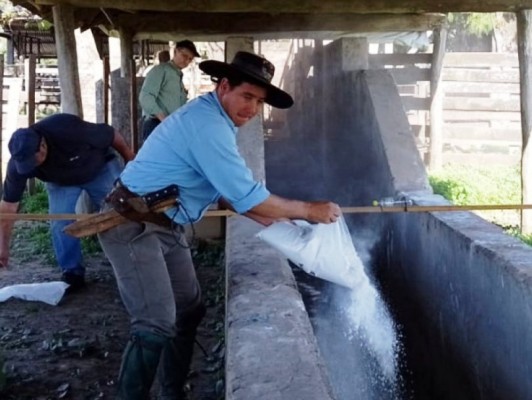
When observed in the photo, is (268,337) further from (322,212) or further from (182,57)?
(182,57)

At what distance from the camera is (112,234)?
3689mm

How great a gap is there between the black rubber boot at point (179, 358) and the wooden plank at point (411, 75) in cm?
784

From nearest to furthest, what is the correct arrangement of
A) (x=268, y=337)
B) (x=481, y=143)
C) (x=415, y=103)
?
(x=268, y=337)
(x=415, y=103)
(x=481, y=143)

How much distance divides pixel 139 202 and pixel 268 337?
0.90m

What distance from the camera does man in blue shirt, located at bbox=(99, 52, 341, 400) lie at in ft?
10.8

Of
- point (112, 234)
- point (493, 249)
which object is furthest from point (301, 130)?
point (112, 234)

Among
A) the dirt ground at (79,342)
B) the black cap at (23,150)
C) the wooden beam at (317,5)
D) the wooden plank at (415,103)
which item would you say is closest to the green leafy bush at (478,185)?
the wooden plank at (415,103)

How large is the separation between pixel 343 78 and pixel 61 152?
185 inches

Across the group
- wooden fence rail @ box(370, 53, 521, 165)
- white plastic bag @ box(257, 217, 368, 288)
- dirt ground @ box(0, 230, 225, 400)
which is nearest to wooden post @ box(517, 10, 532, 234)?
dirt ground @ box(0, 230, 225, 400)

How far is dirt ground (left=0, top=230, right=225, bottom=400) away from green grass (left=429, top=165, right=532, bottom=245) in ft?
12.3

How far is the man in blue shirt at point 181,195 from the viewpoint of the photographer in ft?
10.8

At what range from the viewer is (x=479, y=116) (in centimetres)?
1316

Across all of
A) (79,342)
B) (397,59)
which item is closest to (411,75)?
(397,59)

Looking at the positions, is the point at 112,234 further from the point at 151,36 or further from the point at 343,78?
the point at 151,36
